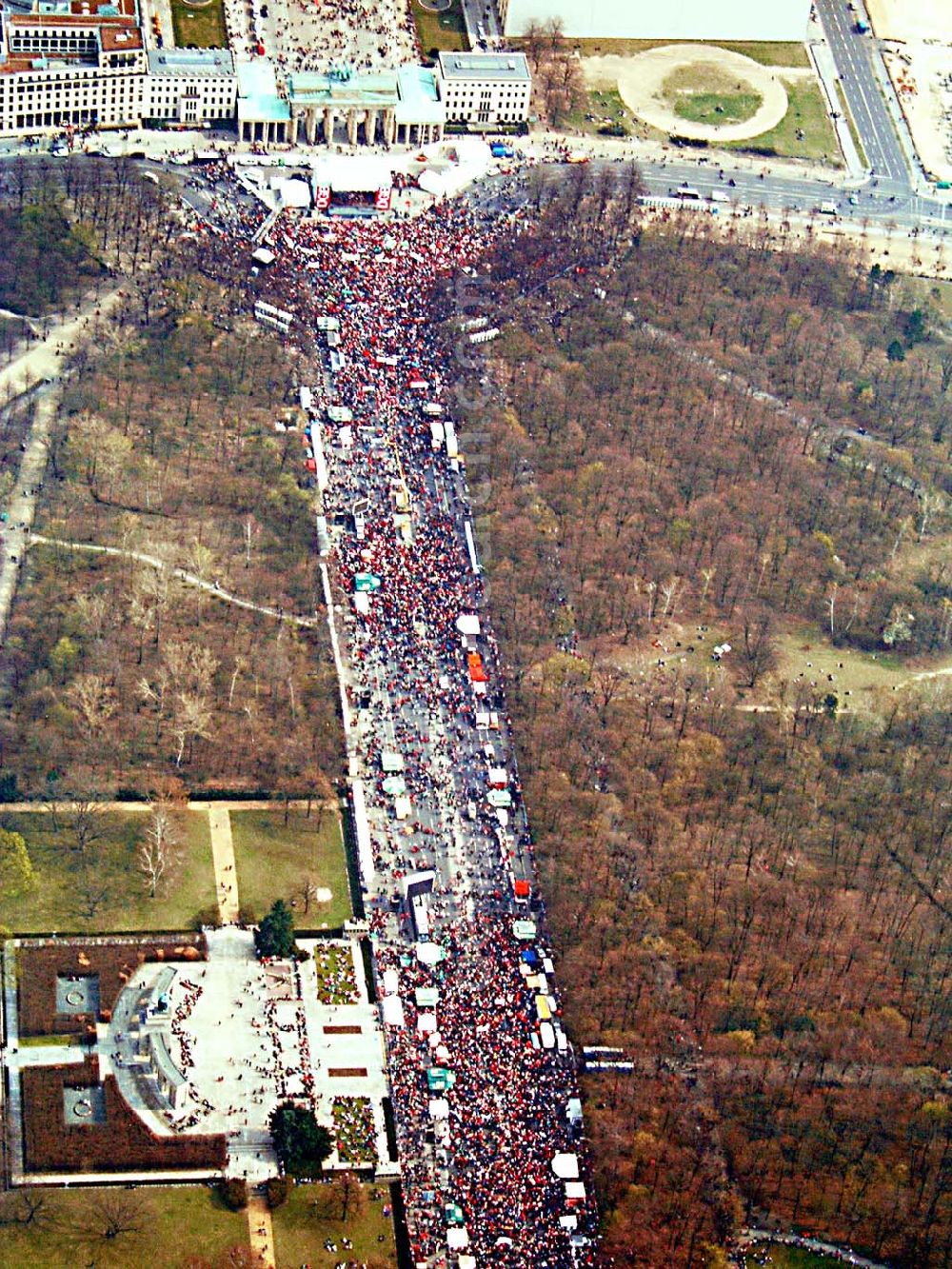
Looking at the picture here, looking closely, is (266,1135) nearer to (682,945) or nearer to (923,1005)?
(682,945)

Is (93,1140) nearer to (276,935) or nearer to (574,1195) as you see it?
(276,935)

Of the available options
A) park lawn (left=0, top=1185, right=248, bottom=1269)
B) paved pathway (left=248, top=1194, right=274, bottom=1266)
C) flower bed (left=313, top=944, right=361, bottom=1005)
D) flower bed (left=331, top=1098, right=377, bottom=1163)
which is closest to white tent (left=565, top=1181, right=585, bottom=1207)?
flower bed (left=331, top=1098, right=377, bottom=1163)

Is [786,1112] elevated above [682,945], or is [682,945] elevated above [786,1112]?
[682,945]

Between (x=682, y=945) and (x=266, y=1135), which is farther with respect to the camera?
(x=682, y=945)

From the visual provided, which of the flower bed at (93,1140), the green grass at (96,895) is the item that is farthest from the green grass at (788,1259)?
the green grass at (96,895)

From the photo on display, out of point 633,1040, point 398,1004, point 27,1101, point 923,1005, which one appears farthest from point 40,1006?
point 923,1005

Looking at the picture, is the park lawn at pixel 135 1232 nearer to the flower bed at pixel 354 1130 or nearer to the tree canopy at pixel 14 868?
the flower bed at pixel 354 1130

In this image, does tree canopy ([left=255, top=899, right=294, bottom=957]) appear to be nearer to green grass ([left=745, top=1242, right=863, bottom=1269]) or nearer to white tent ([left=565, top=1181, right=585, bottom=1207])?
white tent ([left=565, top=1181, right=585, bottom=1207])
